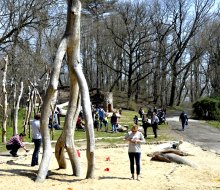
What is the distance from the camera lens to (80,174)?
12578 mm

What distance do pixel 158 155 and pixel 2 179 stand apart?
23.5 feet

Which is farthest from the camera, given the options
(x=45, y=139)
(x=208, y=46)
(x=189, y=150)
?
(x=208, y=46)

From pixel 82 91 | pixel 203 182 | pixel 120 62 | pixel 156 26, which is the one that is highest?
pixel 156 26

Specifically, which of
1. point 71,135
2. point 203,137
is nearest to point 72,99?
point 71,135

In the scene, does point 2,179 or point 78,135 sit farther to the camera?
point 78,135

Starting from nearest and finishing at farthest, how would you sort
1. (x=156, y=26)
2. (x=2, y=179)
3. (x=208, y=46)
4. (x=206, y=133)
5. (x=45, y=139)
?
(x=2, y=179) < (x=45, y=139) < (x=206, y=133) < (x=156, y=26) < (x=208, y=46)

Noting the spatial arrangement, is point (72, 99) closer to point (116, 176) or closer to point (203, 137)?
point (116, 176)

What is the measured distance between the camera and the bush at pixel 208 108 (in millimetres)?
43219

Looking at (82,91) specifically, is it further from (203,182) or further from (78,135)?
(78,135)

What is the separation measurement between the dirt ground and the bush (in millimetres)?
25912

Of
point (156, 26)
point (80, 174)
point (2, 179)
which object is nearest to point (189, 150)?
point (80, 174)

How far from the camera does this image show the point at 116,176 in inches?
508

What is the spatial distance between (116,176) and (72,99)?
2.64m

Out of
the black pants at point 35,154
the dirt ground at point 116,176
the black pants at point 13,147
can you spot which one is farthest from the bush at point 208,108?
the black pants at point 35,154
